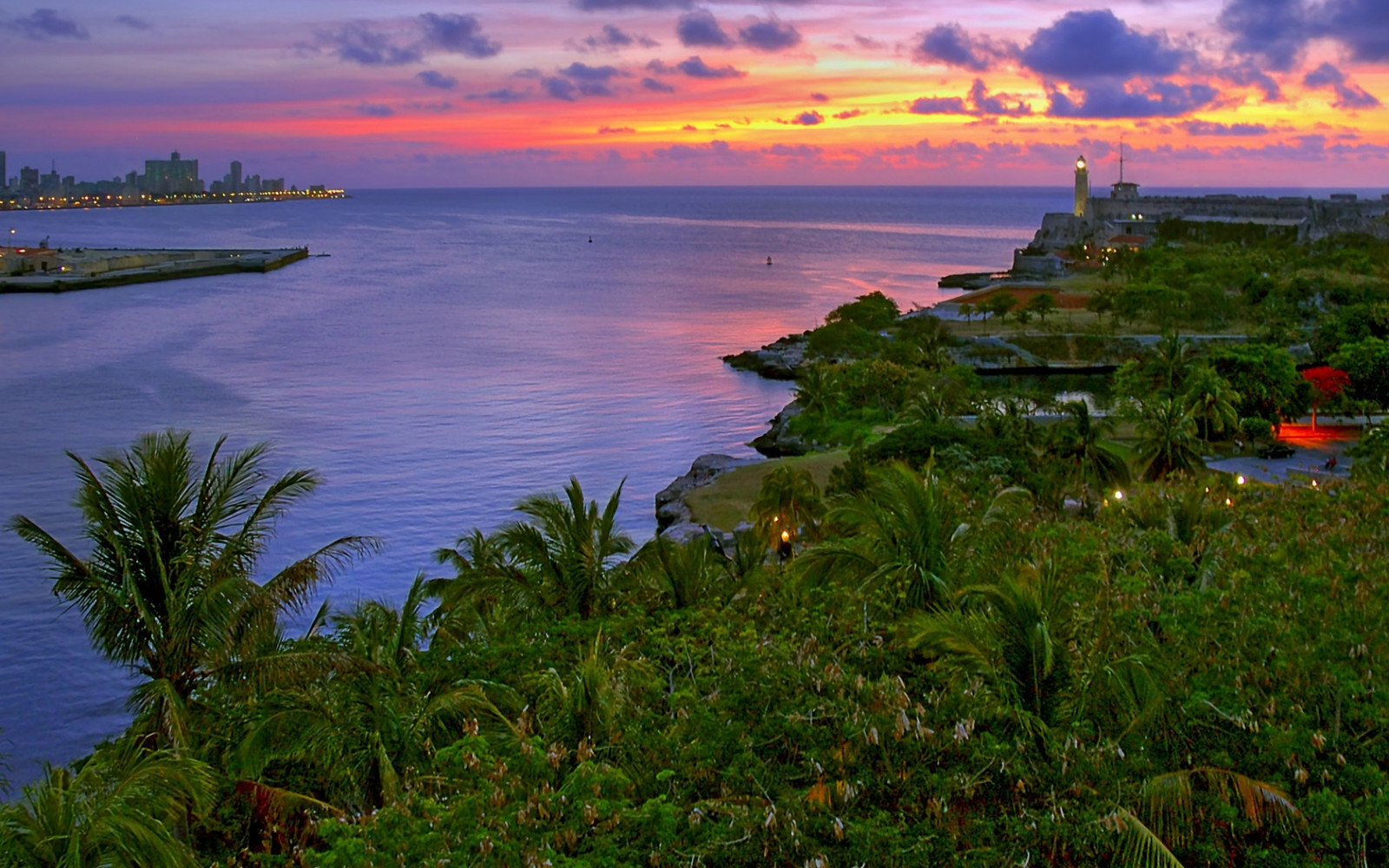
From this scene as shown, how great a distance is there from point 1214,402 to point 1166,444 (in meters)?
7.35

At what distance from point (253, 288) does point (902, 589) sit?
11380 cm

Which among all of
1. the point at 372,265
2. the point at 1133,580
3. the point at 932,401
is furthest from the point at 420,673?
the point at 372,265

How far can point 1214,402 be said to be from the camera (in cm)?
3788

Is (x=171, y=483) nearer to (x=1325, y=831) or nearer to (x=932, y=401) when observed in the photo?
(x=1325, y=831)

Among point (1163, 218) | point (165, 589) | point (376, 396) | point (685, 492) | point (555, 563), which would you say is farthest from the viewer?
point (1163, 218)

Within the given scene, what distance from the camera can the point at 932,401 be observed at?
4050 centimetres

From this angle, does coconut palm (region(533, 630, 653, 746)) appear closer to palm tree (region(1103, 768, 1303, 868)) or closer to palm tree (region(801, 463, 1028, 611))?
palm tree (region(801, 463, 1028, 611))

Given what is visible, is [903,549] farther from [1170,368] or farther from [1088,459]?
[1170,368]

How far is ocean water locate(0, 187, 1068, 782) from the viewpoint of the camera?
35.6 metres

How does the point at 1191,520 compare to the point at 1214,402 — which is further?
the point at 1214,402

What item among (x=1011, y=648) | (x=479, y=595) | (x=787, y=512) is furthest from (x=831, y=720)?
(x=787, y=512)

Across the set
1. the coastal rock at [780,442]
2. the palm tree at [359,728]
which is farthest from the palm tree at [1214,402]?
the palm tree at [359,728]

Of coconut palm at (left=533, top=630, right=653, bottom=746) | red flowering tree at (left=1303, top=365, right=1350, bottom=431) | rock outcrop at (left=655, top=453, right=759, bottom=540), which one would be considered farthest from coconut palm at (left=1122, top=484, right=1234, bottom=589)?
red flowering tree at (left=1303, top=365, right=1350, bottom=431)

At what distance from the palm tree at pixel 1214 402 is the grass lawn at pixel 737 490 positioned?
36.6ft
